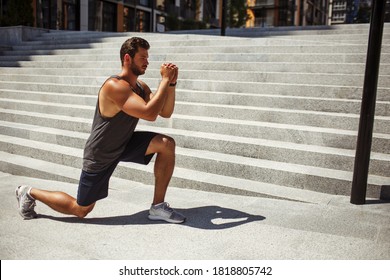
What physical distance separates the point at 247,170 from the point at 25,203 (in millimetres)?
2456

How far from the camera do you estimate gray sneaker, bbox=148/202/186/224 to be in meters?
3.52

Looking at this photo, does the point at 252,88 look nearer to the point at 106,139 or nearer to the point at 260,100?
the point at 260,100

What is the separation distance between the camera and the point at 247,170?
15.2ft

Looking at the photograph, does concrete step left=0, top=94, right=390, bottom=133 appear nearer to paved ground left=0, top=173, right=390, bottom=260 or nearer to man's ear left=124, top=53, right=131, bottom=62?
paved ground left=0, top=173, right=390, bottom=260

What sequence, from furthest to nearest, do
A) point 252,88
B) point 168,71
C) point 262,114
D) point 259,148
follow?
point 252,88 → point 262,114 → point 259,148 → point 168,71

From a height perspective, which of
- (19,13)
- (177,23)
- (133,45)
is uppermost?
(177,23)

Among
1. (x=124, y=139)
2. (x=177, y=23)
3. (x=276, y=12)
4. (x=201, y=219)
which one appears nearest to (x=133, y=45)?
(x=124, y=139)

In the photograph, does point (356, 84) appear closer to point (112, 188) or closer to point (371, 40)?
point (371, 40)

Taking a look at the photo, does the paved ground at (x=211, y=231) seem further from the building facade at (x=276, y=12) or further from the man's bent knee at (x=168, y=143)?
the building facade at (x=276, y=12)

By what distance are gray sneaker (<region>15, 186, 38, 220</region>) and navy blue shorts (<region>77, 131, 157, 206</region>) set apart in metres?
0.51

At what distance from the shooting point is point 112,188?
184 inches

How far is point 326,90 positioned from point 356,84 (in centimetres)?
46

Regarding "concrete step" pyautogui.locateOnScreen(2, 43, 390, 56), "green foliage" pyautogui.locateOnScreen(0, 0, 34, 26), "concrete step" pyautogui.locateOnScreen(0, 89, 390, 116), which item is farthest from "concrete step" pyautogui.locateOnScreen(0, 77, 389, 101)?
"green foliage" pyautogui.locateOnScreen(0, 0, 34, 26)
